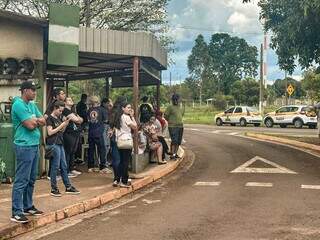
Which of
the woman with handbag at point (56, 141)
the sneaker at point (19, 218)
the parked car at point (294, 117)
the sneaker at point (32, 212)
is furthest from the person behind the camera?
the parked car at point (294, 117)

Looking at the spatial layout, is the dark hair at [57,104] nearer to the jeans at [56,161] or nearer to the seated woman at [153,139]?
the jeans at [56,161]

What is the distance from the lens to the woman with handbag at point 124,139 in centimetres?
1036

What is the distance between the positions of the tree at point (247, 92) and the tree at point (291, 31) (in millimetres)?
46595

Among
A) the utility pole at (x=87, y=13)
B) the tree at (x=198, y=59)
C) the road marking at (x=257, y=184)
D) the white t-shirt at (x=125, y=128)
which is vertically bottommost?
the road marking at (x=257, y=184)

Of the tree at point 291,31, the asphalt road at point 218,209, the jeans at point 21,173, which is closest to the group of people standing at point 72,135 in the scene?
the jeans at point 21,173

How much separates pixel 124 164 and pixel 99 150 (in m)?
Result: 2.38

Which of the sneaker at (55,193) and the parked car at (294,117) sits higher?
the parked car at (294,117)

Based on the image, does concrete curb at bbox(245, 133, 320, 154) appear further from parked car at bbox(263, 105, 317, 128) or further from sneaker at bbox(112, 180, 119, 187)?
parked car at bbox(263, 105, 317, 128)

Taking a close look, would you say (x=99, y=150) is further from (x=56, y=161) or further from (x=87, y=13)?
(x=87, y=13)

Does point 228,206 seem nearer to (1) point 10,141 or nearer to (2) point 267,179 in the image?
(2) point 267,179

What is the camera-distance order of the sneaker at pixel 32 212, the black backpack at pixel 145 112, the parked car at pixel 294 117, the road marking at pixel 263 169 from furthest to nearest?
the parked car at pixel 294 117 → the black backpack at pixel 145 112 → the road marking at pixel 263 169 → the sneaker at pixel 32 212

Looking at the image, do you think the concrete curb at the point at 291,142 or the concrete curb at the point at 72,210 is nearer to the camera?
the concrete curb at the point at 72,210

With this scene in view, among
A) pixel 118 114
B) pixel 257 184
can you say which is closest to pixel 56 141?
pixel 118 114

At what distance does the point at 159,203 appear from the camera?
9.44m
